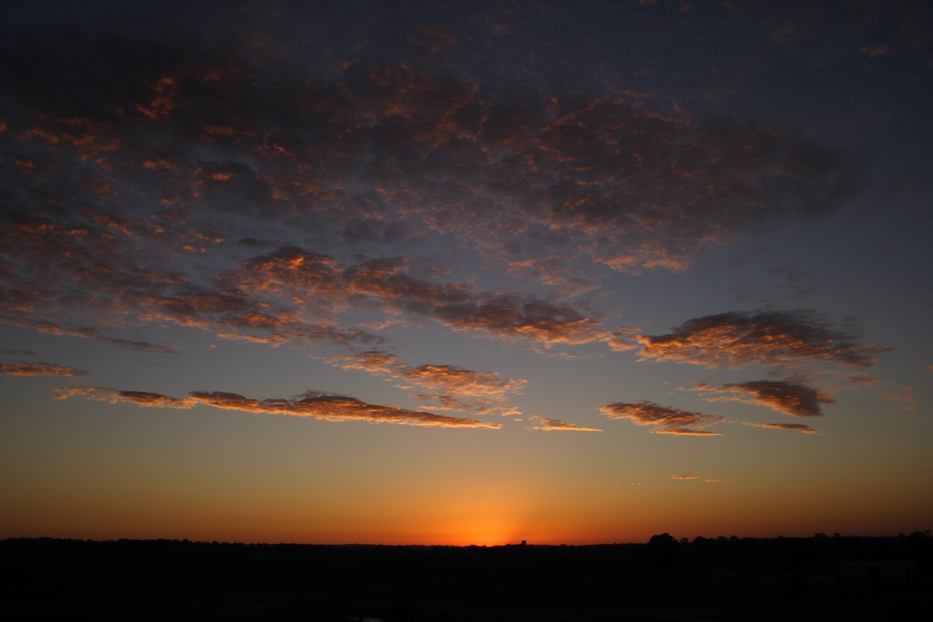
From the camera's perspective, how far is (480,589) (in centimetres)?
9162

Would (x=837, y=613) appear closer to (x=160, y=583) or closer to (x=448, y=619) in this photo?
(x=448, y=619)

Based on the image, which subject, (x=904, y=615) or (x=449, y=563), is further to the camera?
(x=449, y=563)

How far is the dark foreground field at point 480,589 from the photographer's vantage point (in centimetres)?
6469

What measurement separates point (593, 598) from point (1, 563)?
105312mm

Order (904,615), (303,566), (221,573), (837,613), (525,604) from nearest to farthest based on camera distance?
(904,615)
(837,613)
(525,604)
(221,573)
(303,566)

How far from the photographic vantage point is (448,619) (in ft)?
185

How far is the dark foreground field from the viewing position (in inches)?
2547

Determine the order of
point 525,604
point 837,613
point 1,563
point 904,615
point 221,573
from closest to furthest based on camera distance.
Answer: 1. point 904,615
2. point 837,613
3. point 525,604
4. point 221,573
5. point 1,563

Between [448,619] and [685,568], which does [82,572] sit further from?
[685,568]

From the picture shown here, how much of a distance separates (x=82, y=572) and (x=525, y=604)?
261 feet

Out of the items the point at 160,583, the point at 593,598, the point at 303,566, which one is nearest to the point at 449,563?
the point at 303,566

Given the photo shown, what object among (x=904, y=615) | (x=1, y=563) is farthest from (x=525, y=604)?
(x=1, y=563)

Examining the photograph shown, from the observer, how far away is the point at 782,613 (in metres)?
59.8

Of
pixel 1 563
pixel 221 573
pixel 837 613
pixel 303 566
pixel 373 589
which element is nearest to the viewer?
pixel 837 613
